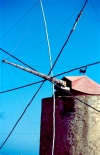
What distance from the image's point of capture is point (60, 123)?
9438 millimetres

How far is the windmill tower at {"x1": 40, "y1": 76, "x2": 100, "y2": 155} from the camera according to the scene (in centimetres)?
902

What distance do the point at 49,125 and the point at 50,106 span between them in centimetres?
57

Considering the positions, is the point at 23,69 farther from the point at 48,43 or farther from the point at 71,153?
the point at 71,153

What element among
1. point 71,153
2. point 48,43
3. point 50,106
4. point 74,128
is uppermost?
point 48,43

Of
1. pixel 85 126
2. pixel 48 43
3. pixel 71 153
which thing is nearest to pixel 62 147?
pixel 71 153

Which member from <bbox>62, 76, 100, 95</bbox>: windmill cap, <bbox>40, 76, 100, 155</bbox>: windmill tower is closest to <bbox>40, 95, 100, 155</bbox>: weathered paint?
<bbox>40, 76, 100, 155</bbox>: windmill tower

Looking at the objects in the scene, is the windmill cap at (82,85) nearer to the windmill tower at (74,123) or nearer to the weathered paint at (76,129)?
the windmill tower at (74,123)

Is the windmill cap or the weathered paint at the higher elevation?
the windmill cap

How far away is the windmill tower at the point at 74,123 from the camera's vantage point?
9.02 meters

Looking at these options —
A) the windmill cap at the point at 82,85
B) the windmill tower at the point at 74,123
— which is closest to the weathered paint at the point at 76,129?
the windmill tower at the point at 74,123

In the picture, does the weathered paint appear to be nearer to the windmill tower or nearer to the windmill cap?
the windmill tower

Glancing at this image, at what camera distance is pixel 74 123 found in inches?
362

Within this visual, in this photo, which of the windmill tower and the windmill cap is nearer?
the windmill tower

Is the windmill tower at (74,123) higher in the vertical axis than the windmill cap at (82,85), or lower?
lower
